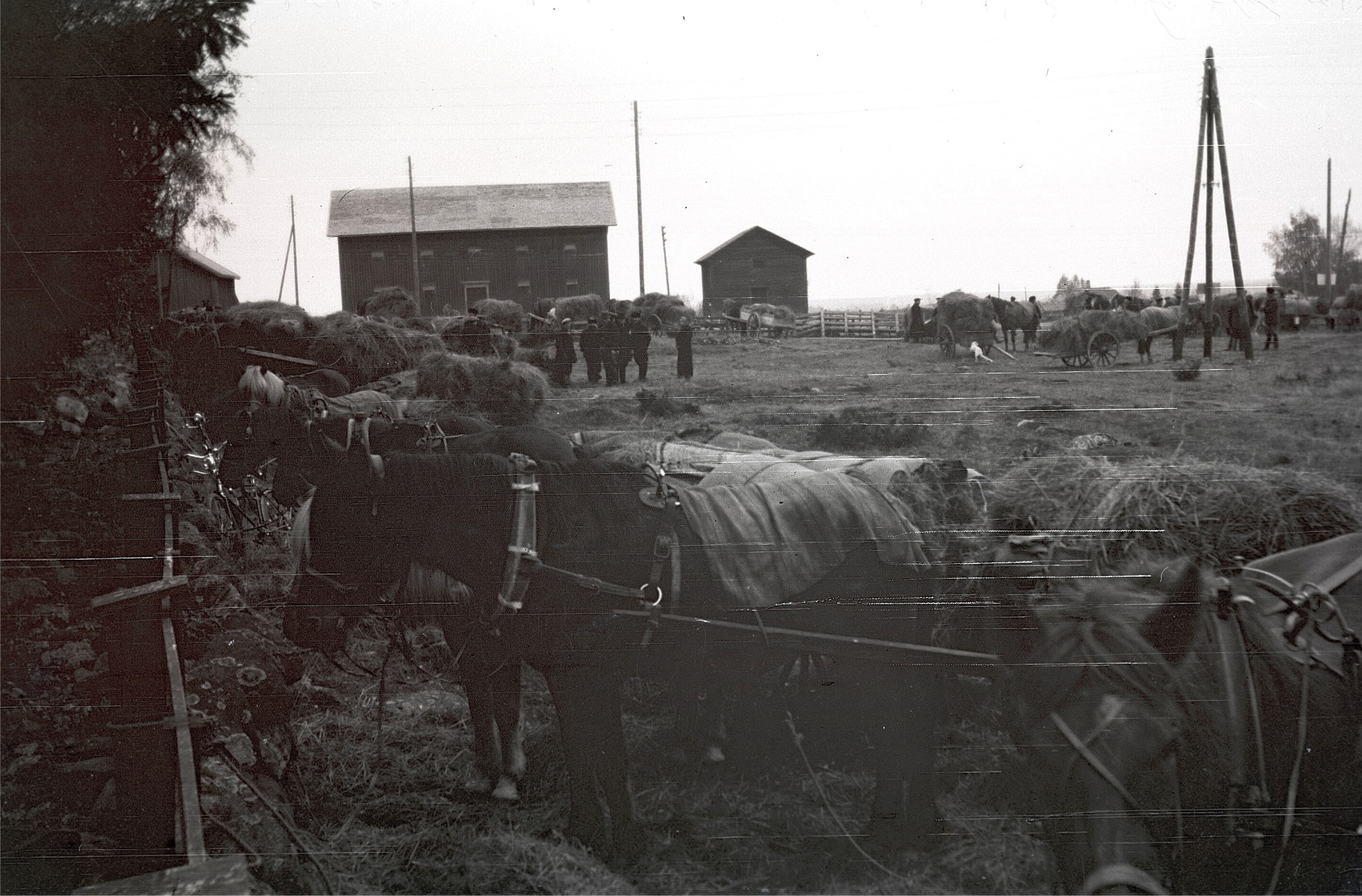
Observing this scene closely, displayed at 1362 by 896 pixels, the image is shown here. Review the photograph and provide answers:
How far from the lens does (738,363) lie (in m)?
2.66

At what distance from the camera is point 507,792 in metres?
2.66

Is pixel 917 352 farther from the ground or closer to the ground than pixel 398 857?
farther from the ground

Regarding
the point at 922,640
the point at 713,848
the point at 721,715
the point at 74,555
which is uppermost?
the point at 74,555

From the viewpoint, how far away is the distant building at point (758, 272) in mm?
2627

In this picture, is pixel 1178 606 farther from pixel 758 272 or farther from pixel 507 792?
pixel 507 792

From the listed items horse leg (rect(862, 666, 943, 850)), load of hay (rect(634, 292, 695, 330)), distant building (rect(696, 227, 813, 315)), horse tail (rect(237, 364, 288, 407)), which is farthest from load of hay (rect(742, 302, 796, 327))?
horse tail (rect(237, 364, 288, 407))

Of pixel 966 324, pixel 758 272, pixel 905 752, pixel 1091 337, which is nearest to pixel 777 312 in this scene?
pixel 758 272

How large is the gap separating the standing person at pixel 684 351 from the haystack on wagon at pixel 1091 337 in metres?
1.05

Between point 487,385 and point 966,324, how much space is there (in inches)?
58.6

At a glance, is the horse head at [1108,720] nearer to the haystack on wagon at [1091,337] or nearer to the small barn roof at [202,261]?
the haystack on wagon at [1091,337]

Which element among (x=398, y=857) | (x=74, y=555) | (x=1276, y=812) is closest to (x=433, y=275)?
(x=74, y=555)

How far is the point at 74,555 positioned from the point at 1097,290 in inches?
130

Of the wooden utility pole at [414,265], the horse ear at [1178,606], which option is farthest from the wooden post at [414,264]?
the horse ear at [1178,606]

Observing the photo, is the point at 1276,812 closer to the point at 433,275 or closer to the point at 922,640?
the point at 922,640
